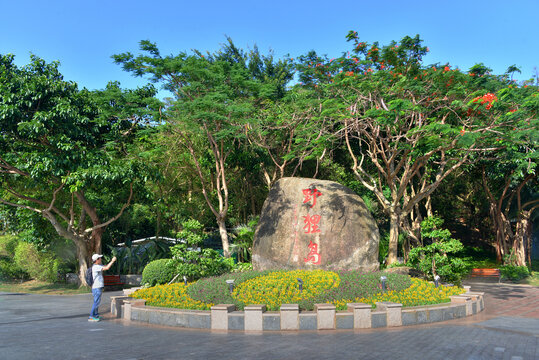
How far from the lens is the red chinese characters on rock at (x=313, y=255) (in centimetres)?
1505

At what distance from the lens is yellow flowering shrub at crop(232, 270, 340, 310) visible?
10.9 meters

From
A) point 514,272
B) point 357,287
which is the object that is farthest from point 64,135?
point 514,272

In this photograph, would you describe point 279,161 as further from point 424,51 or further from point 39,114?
point 39,114

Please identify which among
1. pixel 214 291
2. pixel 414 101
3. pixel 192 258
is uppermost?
pixel 414 101

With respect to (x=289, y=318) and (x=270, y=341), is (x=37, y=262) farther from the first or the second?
(x=270, y=341)

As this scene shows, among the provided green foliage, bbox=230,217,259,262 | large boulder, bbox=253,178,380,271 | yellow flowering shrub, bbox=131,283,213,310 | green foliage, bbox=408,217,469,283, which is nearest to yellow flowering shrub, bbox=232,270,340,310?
yellow flowering shrub, bbox=131,283,213,310

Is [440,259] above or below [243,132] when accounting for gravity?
below

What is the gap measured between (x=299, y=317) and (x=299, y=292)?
1.78 m

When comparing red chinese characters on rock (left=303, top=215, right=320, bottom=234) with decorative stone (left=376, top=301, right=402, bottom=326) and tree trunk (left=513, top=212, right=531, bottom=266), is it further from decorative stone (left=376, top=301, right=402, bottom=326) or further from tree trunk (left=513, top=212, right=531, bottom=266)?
tree trunk (left=513, top=212, right=531, bottom=266)

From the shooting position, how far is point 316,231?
15.4 meters

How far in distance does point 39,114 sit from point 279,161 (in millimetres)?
11384

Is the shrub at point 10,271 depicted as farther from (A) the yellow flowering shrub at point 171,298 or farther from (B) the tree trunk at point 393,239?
(B) the tree trunk at point 393,239

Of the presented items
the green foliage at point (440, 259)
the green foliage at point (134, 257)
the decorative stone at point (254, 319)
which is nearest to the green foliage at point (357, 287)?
the decorative stone at point (254, 319)

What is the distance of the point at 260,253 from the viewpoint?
1602 centimetres
